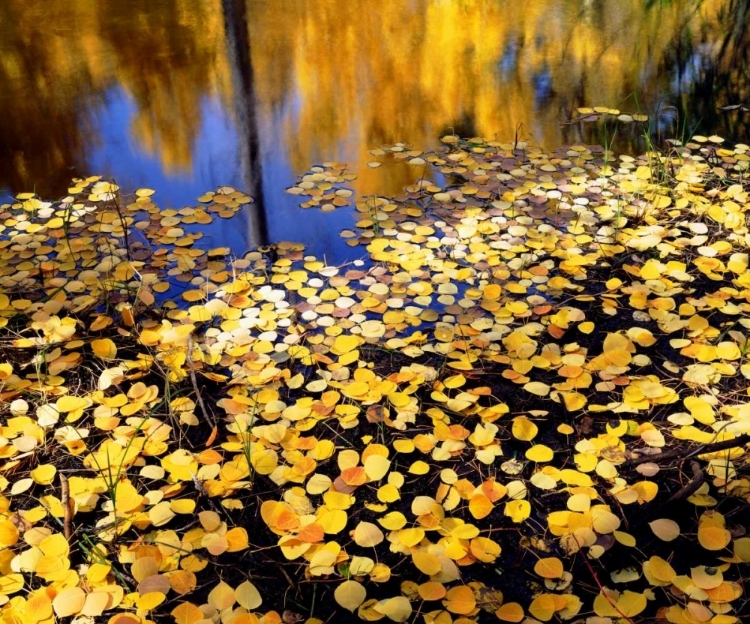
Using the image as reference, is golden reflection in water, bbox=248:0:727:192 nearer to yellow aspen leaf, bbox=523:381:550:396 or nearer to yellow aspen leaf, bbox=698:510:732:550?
yellow aspen leaf, bbox=523:381:550:396

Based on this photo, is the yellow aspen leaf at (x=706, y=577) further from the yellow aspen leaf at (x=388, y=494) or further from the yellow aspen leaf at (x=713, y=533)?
the yellow aspen leaf at (x=388, y=494)

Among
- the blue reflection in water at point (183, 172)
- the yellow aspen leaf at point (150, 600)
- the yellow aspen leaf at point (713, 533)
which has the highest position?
the blue reflection in water at point (183, 172)

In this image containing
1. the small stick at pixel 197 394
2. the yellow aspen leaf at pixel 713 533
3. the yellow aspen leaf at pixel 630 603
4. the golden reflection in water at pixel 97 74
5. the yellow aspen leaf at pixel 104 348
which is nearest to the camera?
the yellow aspen leaf at pixel 630 603

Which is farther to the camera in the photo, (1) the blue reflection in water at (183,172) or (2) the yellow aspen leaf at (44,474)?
(1) the blue reflection in water at (183,172)

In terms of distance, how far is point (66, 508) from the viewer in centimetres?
141

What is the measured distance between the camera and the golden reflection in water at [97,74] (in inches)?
133

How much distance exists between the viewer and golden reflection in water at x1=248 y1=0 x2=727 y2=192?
11.7 feet

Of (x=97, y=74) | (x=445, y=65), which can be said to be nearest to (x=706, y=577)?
(x=445, y=65)

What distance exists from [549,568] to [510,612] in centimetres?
13

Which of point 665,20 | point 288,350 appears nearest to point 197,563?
point 288,350

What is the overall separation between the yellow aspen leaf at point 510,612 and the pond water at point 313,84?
4.85ft

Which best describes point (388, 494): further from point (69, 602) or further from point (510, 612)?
point (69, 602)

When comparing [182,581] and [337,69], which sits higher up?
[337,69]

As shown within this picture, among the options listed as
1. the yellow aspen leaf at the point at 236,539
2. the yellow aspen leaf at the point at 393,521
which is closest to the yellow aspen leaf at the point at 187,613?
the yellow aspen leaf at the point at 236,539
